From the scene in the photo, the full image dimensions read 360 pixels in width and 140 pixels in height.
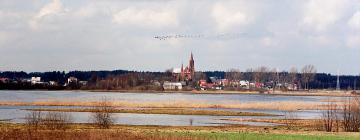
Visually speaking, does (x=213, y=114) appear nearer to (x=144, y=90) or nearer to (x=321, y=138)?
(x=321, y=138)

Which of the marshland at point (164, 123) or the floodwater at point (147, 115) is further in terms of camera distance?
the floodwater at point (147, 115)

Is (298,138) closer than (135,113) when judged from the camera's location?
Yes

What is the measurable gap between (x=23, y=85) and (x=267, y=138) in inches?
6712

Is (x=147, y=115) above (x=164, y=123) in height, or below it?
above

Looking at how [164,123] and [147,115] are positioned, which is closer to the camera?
[164,123]

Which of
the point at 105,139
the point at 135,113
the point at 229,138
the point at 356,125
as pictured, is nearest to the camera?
the point at 105,139

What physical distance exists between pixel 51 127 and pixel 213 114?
110 ft

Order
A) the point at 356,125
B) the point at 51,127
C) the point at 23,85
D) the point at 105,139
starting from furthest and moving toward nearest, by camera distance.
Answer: the point at 23,85
the point at 356,125
the point at 51,127
the point at 105,139

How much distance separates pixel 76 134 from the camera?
30266 mm

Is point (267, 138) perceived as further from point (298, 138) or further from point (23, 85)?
point (23, 85)

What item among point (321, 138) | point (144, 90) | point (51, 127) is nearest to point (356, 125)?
point (321, 138)

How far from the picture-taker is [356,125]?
4416 centimetres

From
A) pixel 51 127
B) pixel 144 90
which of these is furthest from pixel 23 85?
pixel 51 127

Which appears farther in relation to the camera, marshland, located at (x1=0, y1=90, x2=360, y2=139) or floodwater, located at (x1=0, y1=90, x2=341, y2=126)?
floodwater, located at (x1=0, y1=90, x2=341, y2=126)
